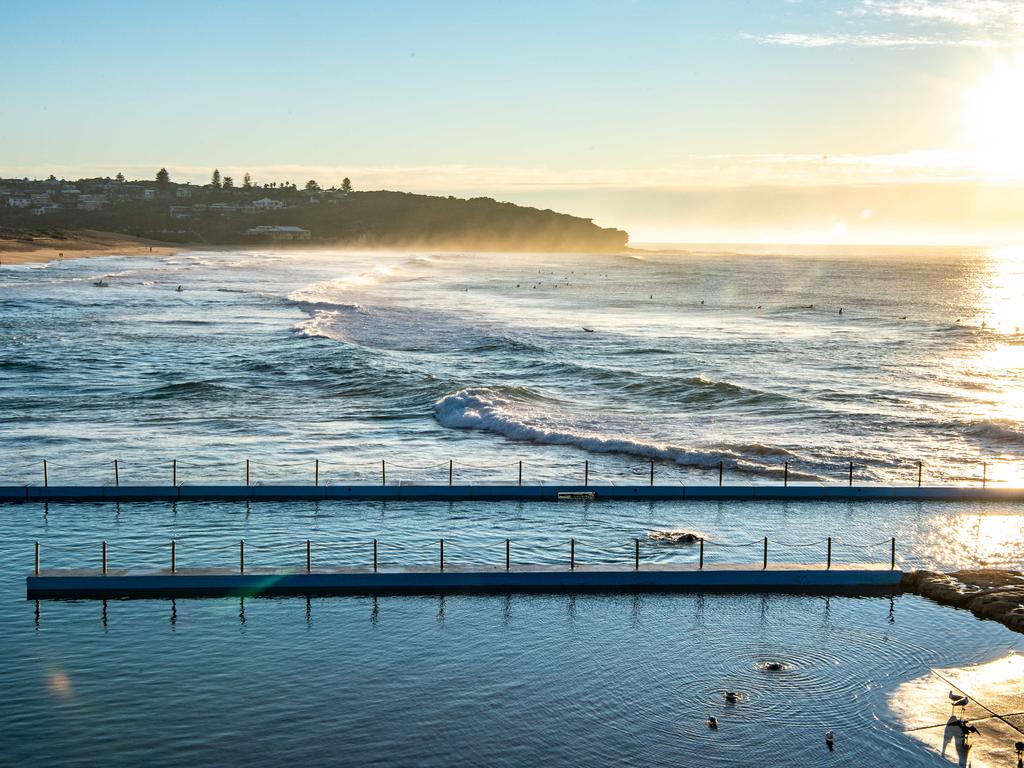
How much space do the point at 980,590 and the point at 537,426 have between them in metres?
21.1

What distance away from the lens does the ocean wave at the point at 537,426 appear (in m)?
36.3

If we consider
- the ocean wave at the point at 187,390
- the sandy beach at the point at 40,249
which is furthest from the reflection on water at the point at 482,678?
the sandy beach at the point at 40,249

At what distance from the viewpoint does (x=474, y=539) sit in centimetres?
2578

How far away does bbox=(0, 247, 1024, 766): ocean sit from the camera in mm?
15898

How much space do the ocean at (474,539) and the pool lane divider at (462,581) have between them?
523 millimetres

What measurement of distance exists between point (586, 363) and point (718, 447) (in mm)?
27236

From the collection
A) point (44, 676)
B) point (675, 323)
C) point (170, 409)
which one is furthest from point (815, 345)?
point (44, 676)

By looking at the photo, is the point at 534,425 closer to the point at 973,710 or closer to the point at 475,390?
the point at 475,390

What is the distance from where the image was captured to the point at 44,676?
17188 millimetres

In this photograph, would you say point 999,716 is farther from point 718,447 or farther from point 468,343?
point 468,343

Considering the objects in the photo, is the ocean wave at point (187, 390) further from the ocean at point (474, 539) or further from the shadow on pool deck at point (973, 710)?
the shadow on pool deck at point (973, 710)

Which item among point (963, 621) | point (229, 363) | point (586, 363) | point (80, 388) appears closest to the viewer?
point (963, 621)

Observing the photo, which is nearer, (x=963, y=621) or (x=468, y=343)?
(x=963, y=621)

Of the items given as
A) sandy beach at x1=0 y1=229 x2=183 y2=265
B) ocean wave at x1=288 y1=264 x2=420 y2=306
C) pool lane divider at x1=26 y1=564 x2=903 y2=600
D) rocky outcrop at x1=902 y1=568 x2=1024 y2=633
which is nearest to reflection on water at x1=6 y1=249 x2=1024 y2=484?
ocean wave at x1=288 y1=264 x2=420 y2=306
